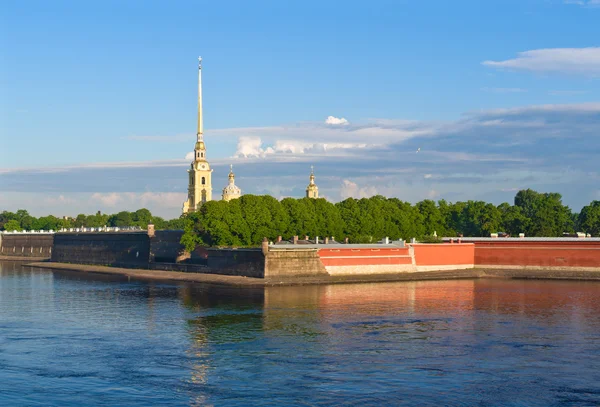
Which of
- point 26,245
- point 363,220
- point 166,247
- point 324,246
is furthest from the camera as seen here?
point 26,245

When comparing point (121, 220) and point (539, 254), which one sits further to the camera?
point (121, 220)

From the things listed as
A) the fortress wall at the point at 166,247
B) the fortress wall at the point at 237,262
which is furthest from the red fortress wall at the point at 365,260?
the fortress wall at the point at 166,247

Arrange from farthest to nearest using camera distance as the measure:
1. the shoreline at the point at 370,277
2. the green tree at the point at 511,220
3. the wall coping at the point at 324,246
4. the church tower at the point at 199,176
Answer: the church tower at the point at 199,176, the green tree at the point at 511,220, the wall coping at the point at 324,246, the shoreline at the point at 370,277

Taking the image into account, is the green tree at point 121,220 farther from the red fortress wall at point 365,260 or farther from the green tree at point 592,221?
the red fortress wall at point 365,260

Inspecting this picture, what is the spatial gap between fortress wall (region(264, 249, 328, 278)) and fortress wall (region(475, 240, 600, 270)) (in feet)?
51.4

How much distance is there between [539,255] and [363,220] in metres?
16.8

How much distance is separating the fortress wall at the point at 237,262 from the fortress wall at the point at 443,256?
13.7 metres

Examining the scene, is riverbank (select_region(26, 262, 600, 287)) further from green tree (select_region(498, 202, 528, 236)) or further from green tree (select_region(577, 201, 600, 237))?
green tree (select_region(577, 201, 600, 237))

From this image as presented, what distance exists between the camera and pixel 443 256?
67250 mm

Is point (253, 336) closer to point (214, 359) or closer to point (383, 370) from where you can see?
point (214, 359)

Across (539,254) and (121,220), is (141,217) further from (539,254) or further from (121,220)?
(539,254)

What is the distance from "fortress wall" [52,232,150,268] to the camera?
77812 millimetres

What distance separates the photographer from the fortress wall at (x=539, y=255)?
209 ft

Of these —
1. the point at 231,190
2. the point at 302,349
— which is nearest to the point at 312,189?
the point at 231,190
